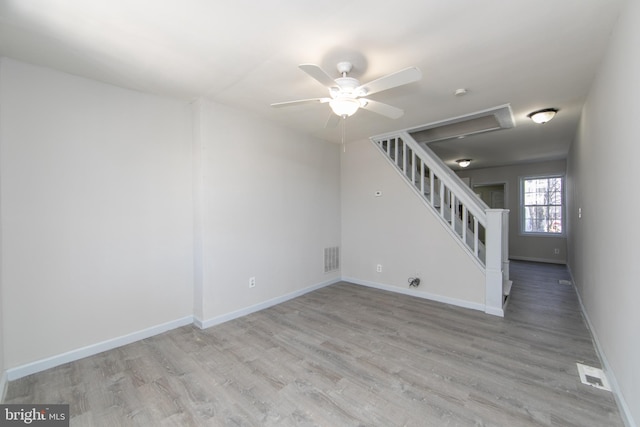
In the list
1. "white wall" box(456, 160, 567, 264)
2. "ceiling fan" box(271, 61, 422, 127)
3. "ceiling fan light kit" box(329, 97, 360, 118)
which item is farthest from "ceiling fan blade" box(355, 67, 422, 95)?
"white wall" box(456, 160, 567, 264)

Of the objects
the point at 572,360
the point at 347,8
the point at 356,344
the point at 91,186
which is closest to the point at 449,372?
the point at 356,344

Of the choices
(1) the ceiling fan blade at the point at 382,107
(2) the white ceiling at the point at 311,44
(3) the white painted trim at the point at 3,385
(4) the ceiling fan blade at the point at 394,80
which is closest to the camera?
(2) the white ceiling at the point at 311,44

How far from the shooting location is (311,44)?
6.54 ft

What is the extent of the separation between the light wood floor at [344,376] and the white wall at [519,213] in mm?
4207

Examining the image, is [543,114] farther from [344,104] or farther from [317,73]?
[317,73]

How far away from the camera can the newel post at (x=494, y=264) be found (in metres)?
3.29

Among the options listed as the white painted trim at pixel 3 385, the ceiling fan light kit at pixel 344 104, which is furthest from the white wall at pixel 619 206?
Answer: the white painted trim at pixel 3 385

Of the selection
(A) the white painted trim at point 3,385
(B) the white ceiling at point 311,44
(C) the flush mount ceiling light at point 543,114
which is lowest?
(A) the white painted trim at point 3,385

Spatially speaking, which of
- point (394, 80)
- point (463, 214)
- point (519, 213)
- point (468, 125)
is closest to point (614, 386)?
point (463, 214)

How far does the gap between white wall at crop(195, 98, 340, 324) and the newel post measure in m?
2.31

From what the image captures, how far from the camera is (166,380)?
2078mm

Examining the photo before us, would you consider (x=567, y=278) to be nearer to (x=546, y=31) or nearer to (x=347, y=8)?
(x=546, y=31)

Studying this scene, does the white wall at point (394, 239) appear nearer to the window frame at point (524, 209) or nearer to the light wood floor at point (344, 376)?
the light wood floor at point (344, 376)

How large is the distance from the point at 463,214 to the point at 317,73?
9.38 feet
